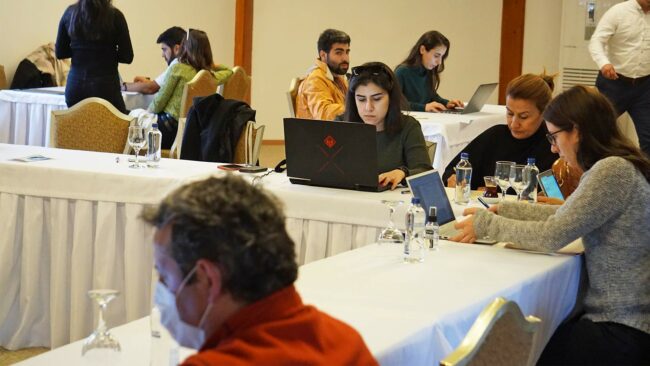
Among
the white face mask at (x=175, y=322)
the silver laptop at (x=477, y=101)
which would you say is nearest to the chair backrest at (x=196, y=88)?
the silver laptop at (x=477, y=101)

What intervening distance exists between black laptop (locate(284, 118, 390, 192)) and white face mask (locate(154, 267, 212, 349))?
2078 millimetres

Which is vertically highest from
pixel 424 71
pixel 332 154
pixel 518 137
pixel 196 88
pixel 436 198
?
pixel 424 71

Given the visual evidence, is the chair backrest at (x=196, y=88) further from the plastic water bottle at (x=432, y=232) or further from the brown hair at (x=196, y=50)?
the plastic water bottle at (x=432, y=232)

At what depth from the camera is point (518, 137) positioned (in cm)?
417

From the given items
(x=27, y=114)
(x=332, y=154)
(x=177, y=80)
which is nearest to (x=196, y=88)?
(x=177, y=80)

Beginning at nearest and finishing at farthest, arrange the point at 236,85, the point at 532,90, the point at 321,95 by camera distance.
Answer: the point at 532,90 < the point at 321,95 < the point at 236,85

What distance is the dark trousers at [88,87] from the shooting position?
629 centimetres

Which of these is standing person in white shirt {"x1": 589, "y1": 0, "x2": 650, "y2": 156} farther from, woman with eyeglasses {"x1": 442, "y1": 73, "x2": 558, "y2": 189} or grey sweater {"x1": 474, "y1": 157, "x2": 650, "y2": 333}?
grey sweater {"x1": 474, "y1": 157, "x2": 650, "y2": 333}

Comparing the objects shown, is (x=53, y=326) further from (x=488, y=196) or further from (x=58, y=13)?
(x=58, y=13)

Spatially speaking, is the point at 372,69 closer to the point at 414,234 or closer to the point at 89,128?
the point at 414,234

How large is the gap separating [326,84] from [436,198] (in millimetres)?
3233

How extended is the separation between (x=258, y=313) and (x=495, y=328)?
1.76 feet

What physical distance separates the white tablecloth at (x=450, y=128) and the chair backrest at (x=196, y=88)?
4.66 feet

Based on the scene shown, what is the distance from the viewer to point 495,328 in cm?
176
